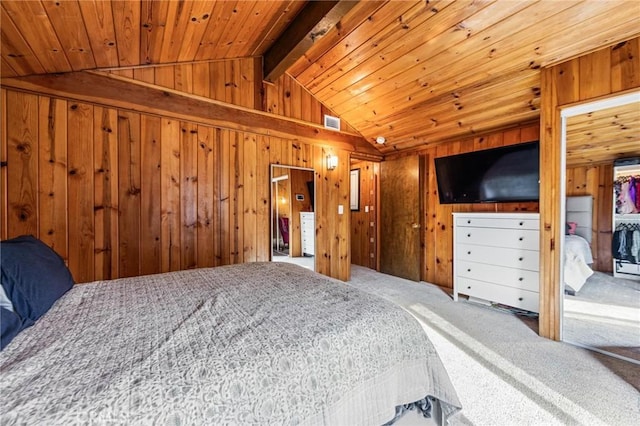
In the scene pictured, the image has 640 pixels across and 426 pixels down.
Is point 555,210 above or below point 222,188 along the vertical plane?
below

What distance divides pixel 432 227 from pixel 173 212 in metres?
3.53

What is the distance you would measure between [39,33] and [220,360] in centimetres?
230

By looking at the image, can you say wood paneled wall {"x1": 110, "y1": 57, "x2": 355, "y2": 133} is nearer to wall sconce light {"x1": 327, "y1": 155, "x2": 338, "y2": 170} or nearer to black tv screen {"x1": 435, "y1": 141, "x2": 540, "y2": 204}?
wall sconce light {"x1": 327, "y1": 155, "x2": 338, "y2": 170}

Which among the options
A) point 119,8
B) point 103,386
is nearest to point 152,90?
point 119,8

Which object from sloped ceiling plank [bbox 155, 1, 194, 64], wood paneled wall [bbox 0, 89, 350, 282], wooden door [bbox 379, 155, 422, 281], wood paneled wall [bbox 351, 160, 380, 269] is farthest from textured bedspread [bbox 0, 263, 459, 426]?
wood paneled wall [bbox 351, 160, 380, 269]

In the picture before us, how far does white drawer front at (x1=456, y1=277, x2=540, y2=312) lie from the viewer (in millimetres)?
2730

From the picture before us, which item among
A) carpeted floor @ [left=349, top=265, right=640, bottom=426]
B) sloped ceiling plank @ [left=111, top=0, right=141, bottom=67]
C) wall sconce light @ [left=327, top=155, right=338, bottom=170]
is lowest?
carpeted floor @ [left=349, top=265, right=640, bottom=426]

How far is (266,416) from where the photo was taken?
76 cm

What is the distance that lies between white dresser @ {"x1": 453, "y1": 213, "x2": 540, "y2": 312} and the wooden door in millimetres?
809

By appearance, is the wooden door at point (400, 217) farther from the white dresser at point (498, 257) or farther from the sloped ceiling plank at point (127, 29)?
the sloped ceiling plank at point (127, 29)

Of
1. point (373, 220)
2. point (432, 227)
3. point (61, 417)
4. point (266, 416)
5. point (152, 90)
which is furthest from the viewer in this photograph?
point (373, 220)

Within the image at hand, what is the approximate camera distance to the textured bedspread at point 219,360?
644 millimetres

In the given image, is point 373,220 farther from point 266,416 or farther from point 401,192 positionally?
point 266,416

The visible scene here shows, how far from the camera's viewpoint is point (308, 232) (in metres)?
3.69
